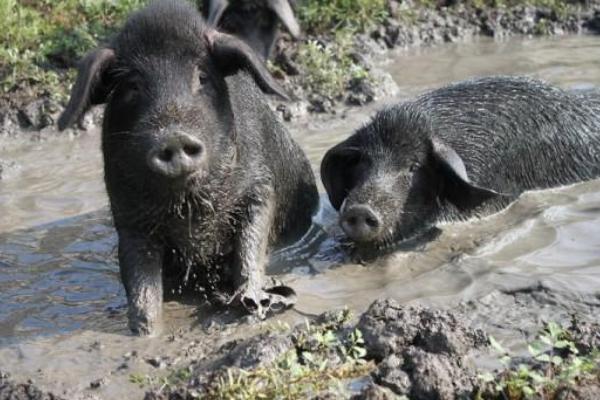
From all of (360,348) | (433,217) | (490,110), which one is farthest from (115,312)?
(490,110)

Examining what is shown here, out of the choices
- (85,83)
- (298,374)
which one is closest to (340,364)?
(298,374)

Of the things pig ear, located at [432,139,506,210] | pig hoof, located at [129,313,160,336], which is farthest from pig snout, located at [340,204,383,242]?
pig hoof, located at [129,313,160,336]

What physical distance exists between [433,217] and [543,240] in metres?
0.74

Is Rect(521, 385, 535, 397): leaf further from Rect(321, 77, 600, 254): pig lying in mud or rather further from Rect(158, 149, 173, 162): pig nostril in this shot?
Rect(321, 77, 600, 254): pig lying in mud

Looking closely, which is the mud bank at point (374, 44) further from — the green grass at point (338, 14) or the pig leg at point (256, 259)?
the pig leg at point (256, 259)

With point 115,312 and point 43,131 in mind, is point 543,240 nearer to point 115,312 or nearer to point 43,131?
point 115,312

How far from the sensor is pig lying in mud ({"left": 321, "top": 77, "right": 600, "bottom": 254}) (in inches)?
242

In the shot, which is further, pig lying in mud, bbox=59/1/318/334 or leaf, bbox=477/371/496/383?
pig lying in mud, bbox=59/1/318/334

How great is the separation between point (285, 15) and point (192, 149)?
12.0 feet

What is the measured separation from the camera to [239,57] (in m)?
5.09

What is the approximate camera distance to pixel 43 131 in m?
8.85

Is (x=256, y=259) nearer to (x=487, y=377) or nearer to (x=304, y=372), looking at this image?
(x=304, y=372)

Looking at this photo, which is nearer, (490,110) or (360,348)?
(360,348)

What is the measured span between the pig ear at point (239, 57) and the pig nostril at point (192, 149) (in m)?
0.62
